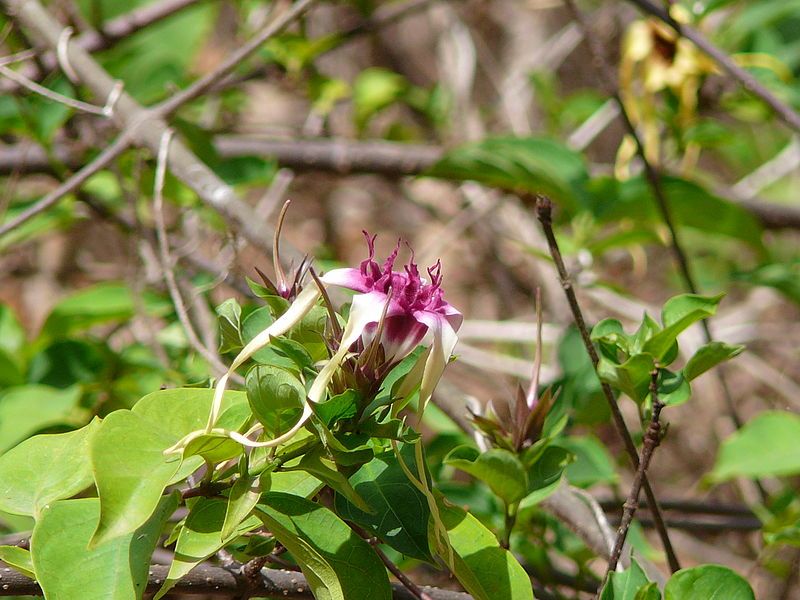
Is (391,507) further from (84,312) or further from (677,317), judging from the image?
(84,312)

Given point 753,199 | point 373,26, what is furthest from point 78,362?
point 753,199

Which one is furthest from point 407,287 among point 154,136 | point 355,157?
point 355,157

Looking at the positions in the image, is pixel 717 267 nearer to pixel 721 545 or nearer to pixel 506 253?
pixel 506 253

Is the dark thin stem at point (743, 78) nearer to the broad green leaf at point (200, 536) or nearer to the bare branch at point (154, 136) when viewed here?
the bare branch at point (154, 136)

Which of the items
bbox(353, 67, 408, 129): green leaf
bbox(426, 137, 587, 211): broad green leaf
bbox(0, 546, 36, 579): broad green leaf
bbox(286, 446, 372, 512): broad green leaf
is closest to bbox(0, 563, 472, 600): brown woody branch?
bbox(0, 546, 36, 579): broad green leaf

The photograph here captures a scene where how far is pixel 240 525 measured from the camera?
20.4 inches

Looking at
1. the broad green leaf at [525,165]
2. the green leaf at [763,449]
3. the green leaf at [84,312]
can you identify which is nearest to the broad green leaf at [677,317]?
the green leaf at [763,449]

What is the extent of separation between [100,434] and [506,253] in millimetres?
2038

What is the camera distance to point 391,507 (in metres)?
0.55

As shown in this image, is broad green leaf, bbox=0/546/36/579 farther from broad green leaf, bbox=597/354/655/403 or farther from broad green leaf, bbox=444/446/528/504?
broad green leaf, bbox=597/354/655/403

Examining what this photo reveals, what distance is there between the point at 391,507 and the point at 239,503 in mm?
103

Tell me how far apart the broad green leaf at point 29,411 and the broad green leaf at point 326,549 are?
498 mm

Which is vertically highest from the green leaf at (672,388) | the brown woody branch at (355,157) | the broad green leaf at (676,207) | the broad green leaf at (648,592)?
the brown woody branch at (355,157)

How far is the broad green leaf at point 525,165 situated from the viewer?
52.8 inches
